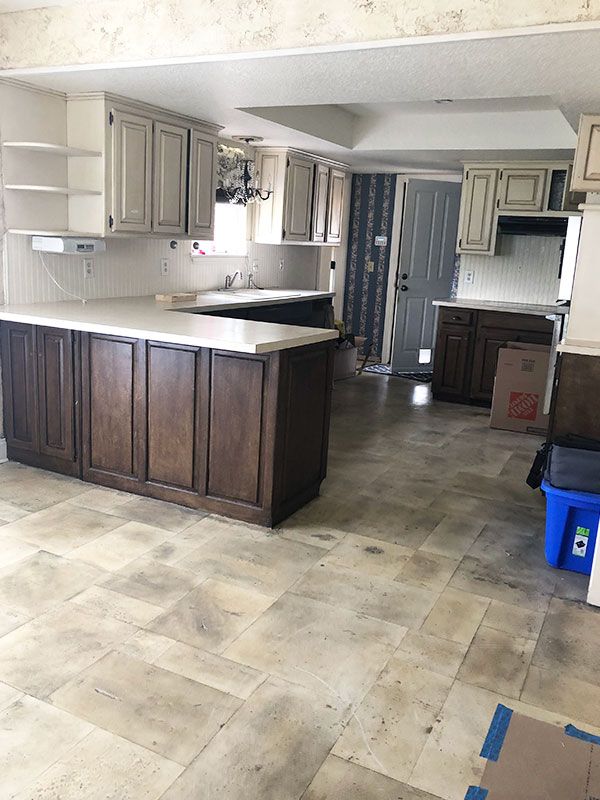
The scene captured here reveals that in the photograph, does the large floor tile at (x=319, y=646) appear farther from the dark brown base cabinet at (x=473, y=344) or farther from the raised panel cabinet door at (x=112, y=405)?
the dark brown base cabinet at (x=473, y=344)

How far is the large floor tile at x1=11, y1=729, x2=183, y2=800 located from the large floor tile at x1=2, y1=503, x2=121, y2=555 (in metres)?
1.29

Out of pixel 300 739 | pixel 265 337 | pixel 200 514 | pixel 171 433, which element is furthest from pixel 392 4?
pixel 300 739

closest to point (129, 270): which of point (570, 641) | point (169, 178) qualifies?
point (169, 178)

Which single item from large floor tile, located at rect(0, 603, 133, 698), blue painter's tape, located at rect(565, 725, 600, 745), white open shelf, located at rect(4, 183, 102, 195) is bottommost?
large floor tile, located at rect(0, 603, 133, 698)

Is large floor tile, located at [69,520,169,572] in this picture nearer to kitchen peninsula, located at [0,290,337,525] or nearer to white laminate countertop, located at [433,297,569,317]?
kitchen peninsula, located at [0,290,337,525]

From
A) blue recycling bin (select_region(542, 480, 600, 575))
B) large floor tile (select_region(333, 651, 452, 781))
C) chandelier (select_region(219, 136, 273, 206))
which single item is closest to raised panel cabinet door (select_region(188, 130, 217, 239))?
chandelier (select_region(219, 136, 273, 206))

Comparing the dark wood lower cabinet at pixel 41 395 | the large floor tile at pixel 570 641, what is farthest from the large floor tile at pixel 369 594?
the dark wood lower cabinet at pixel 41 395

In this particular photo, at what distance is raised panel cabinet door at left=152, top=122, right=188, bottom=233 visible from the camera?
15.1 ft

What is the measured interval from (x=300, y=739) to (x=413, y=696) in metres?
0.43

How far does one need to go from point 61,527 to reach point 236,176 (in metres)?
3.43

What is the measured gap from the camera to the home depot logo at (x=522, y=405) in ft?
18.3

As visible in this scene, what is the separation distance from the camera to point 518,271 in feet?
22.2

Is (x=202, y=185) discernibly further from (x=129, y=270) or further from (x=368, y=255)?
(x=368, y=255)

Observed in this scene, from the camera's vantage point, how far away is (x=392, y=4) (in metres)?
2.81
